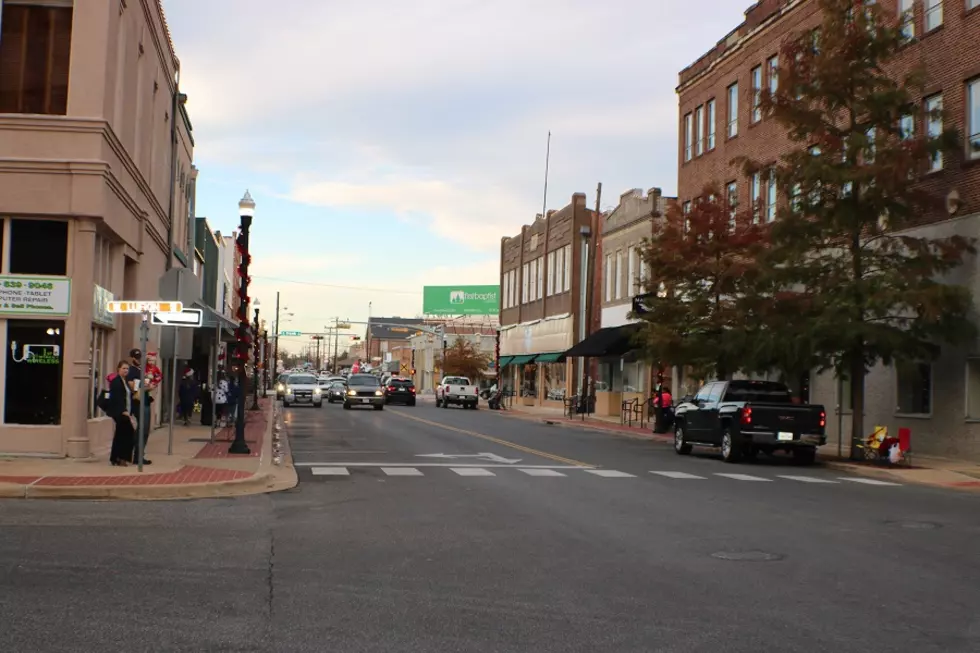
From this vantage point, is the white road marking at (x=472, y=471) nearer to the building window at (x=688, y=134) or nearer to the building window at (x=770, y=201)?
the building window at (x=770, y=201)

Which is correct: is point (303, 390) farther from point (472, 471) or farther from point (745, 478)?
point (745, 478)

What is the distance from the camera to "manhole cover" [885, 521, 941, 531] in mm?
12578

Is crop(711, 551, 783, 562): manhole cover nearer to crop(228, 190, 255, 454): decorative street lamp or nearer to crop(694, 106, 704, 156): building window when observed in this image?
crop(228, 190, 255, 454): decorative street lamp

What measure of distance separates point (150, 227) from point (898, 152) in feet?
54.0

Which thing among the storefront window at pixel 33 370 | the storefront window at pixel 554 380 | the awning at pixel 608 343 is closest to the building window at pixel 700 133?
the awning at pixel 608 343

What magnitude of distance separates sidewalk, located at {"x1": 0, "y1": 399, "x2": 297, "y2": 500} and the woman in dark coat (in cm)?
26

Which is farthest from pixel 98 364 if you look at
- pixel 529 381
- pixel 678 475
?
pixel 529 381

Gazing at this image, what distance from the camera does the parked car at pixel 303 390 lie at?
2214 inches

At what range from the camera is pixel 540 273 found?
68.6m

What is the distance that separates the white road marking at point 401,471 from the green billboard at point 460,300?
108575 mm

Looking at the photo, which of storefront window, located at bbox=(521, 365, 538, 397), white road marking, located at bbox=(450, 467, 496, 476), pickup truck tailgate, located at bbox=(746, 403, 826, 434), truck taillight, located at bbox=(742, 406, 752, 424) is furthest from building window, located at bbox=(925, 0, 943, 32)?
storefront window, located at bbox=(521, 365, 538, 397)

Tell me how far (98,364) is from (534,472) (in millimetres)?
8225

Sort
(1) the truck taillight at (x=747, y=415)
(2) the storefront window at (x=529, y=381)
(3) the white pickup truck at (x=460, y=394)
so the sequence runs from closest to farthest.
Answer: (1) the truck taillight at (x=747, y=415) → (3) the white pickup truck at (x=460, y=394) → (2) the storefront window at (x=529, y=381)

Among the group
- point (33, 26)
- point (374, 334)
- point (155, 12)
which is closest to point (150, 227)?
point (155, 12)
